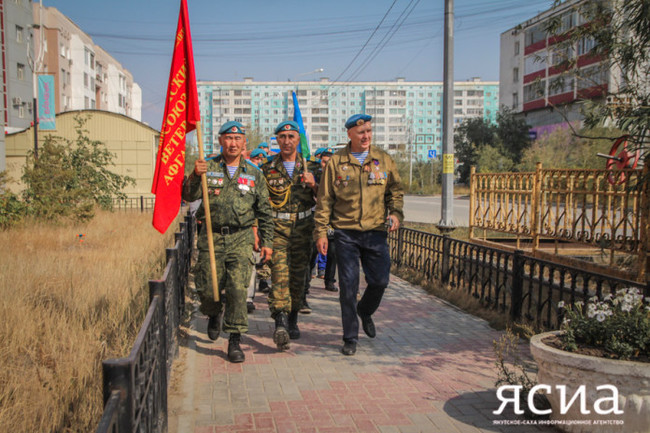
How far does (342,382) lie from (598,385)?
1.99 metres

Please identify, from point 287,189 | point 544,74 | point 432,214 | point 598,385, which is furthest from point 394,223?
point 544,74

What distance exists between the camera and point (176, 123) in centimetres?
496

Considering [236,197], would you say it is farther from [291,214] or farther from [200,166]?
[291,214]

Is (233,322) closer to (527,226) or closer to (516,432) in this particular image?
(516,432)

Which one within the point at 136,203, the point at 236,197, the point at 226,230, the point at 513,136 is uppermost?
the point at 513,136

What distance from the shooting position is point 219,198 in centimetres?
540

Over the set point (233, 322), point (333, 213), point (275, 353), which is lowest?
point (275, 353)

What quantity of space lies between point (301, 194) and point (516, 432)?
335 cm

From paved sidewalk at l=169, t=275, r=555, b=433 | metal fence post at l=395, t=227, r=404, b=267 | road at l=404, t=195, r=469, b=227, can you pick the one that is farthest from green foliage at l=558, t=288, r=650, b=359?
road at l=404, t=195, r=469, b=227

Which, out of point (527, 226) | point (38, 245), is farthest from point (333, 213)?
point (38, 245)

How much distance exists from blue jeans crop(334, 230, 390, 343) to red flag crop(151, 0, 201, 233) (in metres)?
1.64

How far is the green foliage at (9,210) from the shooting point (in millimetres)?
12609

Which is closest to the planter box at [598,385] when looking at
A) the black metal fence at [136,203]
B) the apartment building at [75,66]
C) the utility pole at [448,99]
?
the utility pole at [448,99]

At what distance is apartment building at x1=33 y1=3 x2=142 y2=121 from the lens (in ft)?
180
